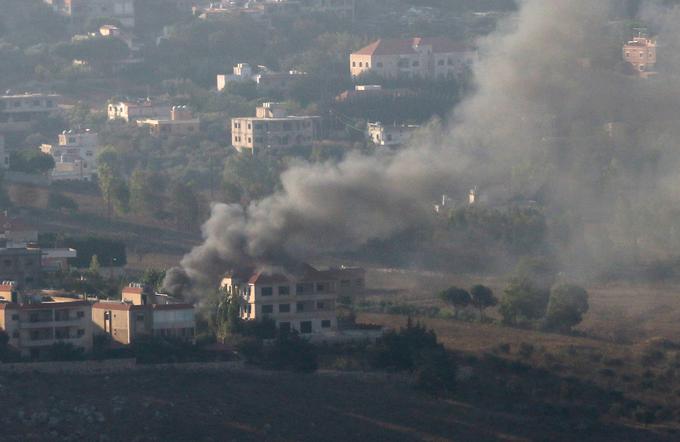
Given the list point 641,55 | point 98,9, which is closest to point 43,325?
point 641,55

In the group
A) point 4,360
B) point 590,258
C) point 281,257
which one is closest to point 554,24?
point 590,258

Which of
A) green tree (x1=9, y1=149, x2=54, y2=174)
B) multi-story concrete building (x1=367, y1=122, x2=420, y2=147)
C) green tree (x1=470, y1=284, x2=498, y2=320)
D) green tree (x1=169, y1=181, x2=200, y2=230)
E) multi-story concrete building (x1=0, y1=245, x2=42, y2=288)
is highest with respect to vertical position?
multi-story concrete building (x1=367, y1=122, x2=420, y2=147)

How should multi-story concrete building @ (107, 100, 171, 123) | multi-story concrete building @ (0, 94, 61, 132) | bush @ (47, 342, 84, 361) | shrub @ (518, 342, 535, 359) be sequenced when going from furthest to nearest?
multi-story concrete building @ (107, 100, 171, 123)
multi-story concrete building @ (0, 94, 61, 132)
shrub @ (518, 342, 535, 359)
bush @ (47, 342, 84, 361)

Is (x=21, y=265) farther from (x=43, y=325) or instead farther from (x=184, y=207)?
(x=184, y=207)

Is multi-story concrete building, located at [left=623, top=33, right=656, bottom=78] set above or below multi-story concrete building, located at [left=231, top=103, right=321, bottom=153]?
above

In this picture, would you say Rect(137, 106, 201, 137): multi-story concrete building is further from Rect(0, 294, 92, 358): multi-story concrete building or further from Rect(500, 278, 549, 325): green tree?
Rect(0, 294, 92, 358): multi-story concrete building

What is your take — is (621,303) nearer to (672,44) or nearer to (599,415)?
(599,415)

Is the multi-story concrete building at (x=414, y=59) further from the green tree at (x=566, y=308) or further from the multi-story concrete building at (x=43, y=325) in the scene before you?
the multi-story concrete building at (x=43, y=325)

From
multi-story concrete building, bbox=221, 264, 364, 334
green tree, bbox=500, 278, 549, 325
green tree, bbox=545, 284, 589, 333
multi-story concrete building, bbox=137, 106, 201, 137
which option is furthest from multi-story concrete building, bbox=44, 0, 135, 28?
multi-story concrete building, bbox=221, 264, 364, 334
